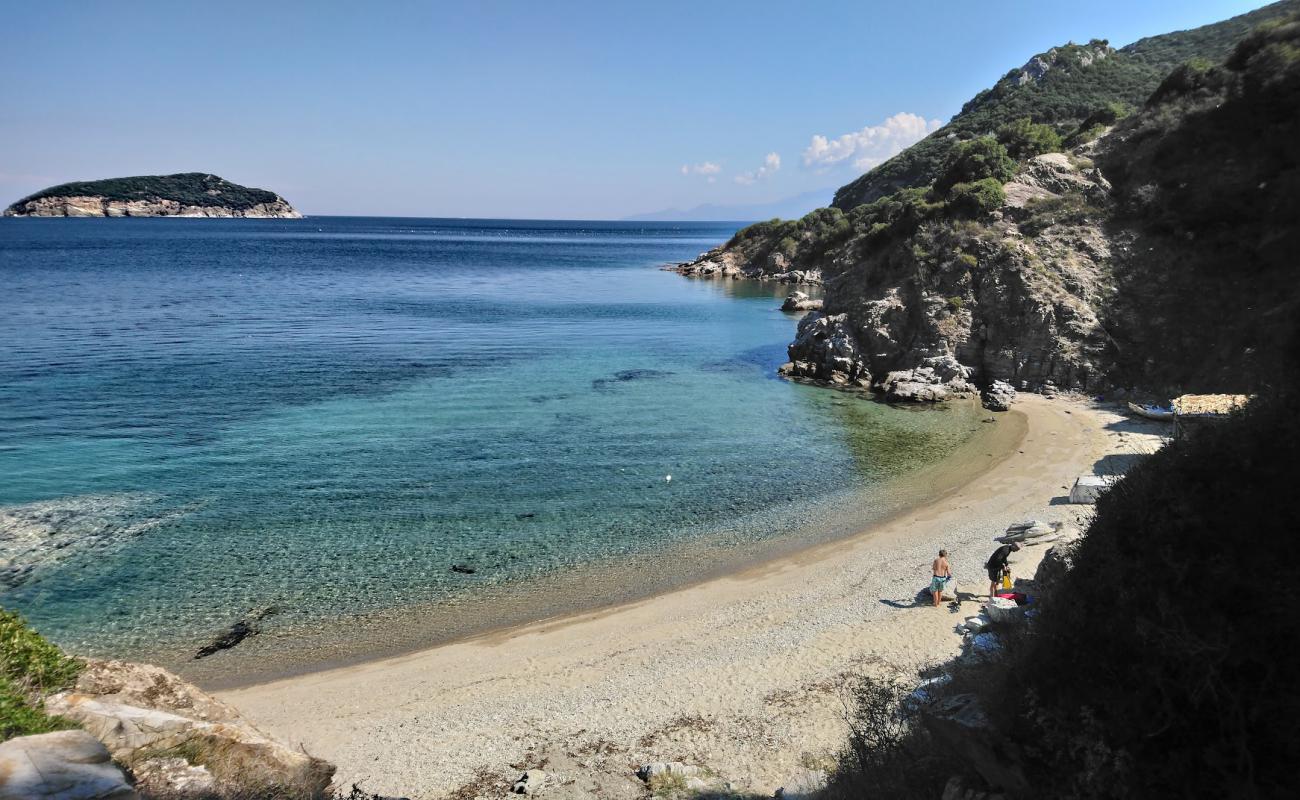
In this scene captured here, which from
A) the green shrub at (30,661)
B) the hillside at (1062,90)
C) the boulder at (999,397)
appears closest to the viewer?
the green shrub at (30,661)

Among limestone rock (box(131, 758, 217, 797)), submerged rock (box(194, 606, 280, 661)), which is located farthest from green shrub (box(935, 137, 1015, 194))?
limestone rock (box(131, 758, 217, 797))

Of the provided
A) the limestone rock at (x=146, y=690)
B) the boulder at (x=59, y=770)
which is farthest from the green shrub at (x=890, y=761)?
the limestone rock at (x=146, y=690)

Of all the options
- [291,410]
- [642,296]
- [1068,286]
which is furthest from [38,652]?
[642,296]

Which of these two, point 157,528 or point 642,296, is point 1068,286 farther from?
point 642,296

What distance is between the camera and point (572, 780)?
36.3ft

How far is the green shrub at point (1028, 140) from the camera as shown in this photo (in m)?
47.0

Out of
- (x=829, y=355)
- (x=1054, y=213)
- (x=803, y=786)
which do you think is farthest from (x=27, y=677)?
(x=1054, y=213)

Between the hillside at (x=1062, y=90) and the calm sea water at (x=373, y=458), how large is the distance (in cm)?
5911

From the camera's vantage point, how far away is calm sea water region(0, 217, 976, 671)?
17656 millimetres

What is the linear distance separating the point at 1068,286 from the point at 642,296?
165ft

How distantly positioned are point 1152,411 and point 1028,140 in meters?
26.7

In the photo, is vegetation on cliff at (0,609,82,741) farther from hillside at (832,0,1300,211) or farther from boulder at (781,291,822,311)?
hillside at (832,0,1300,211)

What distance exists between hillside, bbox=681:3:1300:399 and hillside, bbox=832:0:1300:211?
142 ft

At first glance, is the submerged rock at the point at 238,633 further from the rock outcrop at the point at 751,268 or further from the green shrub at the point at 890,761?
the rock outcrop at the point at 751,268
